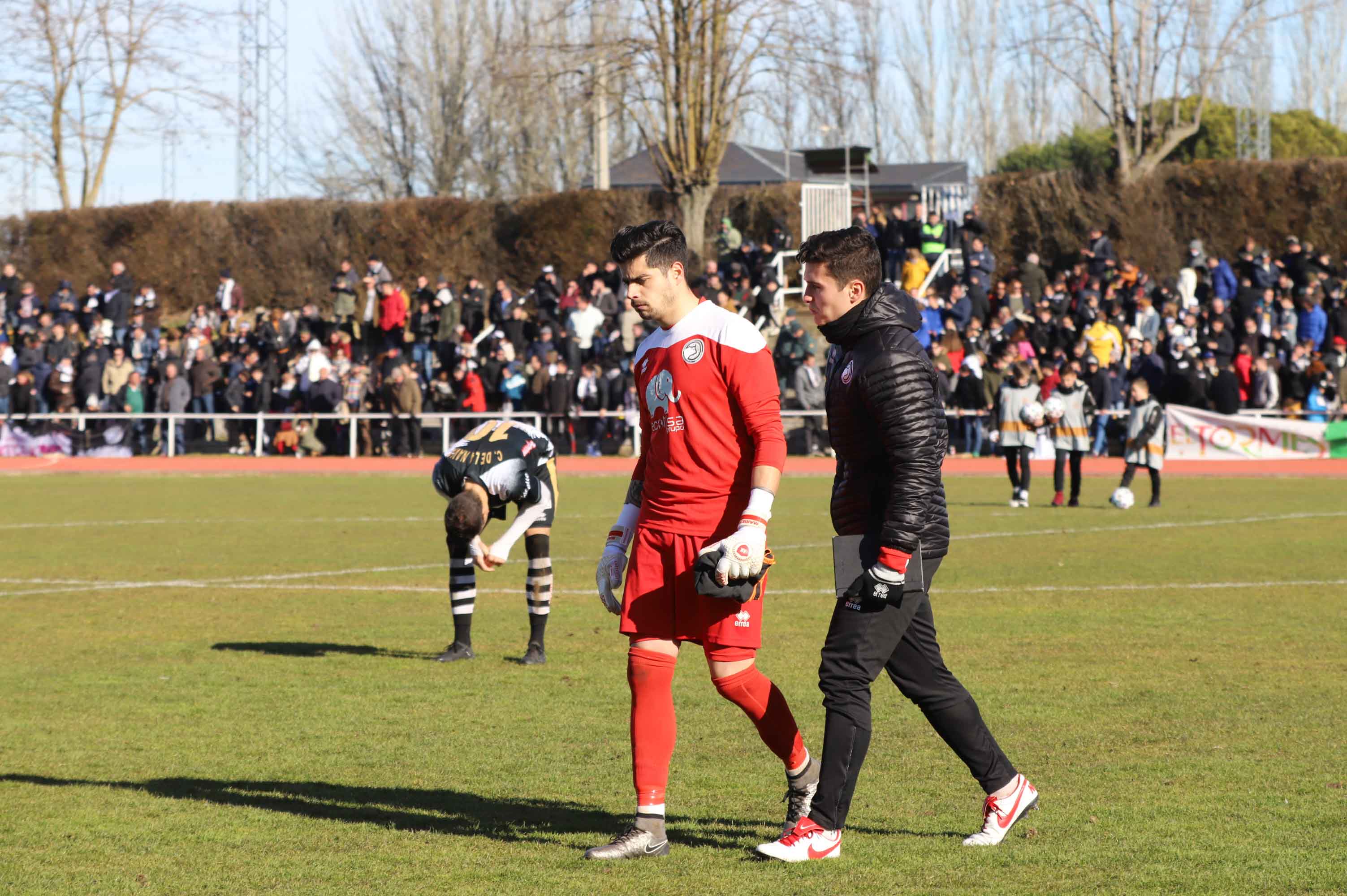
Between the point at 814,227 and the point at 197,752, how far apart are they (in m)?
33.3

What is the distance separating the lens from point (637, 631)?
535cm

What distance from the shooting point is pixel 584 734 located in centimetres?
734

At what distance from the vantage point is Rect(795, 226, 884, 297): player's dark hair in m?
5.14

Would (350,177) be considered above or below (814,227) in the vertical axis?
above

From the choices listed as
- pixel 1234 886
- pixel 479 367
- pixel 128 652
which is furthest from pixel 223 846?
pixel 479 367

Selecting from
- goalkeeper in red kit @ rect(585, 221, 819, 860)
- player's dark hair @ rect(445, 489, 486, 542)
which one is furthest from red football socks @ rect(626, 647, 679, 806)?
player's dark hair @ rect(445, 489, 486, 542)

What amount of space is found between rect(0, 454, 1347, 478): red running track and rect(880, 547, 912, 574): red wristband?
20067 millimetres

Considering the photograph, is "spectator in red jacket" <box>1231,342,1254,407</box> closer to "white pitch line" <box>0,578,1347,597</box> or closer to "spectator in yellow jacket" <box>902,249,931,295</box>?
"spectator in yellow jacket" <box>902,249,931,295</box>

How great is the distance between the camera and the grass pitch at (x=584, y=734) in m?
5.17

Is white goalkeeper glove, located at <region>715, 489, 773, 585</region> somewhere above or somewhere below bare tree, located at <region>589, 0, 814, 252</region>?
below

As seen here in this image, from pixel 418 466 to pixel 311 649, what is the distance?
18967 millimetres

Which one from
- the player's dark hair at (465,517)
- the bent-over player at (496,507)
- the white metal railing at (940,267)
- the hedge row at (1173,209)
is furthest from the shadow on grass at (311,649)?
the hedge row at (1173,209)

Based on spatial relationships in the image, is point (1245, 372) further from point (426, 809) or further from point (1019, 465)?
point (426, 809)

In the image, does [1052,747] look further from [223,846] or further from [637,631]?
[223,846]
